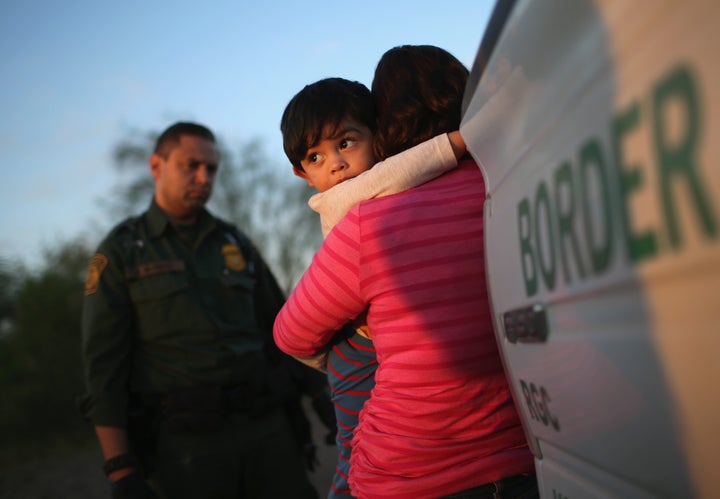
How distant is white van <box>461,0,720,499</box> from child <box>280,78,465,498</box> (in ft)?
1.98

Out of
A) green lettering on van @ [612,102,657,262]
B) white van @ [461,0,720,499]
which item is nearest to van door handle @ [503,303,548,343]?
white van @ [461,0,720,499]

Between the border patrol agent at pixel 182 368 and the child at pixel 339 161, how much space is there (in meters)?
1.51

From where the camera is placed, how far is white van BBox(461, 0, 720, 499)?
693 mm

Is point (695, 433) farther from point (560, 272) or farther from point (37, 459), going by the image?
point (37, 459)

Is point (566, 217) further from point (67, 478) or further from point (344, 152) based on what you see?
point (67, 478)

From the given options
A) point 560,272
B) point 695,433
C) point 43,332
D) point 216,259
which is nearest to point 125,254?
point 216,259

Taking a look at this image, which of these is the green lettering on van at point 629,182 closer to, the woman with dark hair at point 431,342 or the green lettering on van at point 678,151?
the green lettering on van at point 678,151

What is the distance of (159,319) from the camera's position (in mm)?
3340

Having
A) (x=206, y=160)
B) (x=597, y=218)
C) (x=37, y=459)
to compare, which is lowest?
(x=37, y=459)

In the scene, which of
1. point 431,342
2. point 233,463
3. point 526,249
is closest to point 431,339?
point 431,342

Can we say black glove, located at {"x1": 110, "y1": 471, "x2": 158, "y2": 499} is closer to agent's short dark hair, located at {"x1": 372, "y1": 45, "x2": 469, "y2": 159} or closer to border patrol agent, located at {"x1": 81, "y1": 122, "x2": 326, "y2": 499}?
border patrol agent, located at {"x1": 81, "y1": 122, "x2": 326, "y2": 499}

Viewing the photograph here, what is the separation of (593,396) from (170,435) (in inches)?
107

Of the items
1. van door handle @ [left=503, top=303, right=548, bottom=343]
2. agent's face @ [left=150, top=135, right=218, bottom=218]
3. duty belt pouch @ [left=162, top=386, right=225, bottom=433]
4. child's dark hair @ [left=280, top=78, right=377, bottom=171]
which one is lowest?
duty belt pouch @ [left=162, top=386, right=225, bottom=433]

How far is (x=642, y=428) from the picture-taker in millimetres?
864
